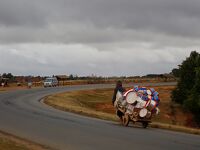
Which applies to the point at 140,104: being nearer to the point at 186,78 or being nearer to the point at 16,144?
the point at 16,144

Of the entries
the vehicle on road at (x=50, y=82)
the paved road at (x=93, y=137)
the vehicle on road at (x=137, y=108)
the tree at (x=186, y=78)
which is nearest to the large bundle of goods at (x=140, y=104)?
the vehicle on road at (x=137, y=108)

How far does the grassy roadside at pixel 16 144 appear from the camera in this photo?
562 inches

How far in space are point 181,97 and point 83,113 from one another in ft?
93.2

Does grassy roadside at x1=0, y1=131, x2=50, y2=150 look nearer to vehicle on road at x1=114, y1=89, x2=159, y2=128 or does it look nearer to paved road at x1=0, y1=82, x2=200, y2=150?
paved road at x1=0, y1=82, x2=200, y2=150

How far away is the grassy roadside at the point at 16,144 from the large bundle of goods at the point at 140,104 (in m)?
5.81

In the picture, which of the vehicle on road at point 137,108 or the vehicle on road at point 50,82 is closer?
the vehicle on road at point 137,108

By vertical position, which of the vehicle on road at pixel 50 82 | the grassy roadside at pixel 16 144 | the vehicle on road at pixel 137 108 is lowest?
the grassy roadside at pixel 16 144

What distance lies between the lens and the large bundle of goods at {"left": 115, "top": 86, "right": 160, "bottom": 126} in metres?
20.7

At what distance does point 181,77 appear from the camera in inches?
2255

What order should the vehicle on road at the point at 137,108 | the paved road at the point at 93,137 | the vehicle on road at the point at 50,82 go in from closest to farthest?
the paved road at the point at 93,137 → the vehicle on road at the point at 137,108 → the vehicle on road at the point at 50,82

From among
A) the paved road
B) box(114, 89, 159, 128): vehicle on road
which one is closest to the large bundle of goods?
box(114, 89, 159, 128): vehicle on road

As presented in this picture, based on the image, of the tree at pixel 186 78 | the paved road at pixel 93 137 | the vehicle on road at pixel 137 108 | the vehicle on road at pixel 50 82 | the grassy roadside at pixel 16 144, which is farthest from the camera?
the vehicle on road at pixel 50 82

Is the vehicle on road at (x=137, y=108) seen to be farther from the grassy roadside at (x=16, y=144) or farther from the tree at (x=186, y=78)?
the tree at (x=186, y=78)

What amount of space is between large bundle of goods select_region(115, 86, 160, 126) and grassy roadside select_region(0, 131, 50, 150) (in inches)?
229
